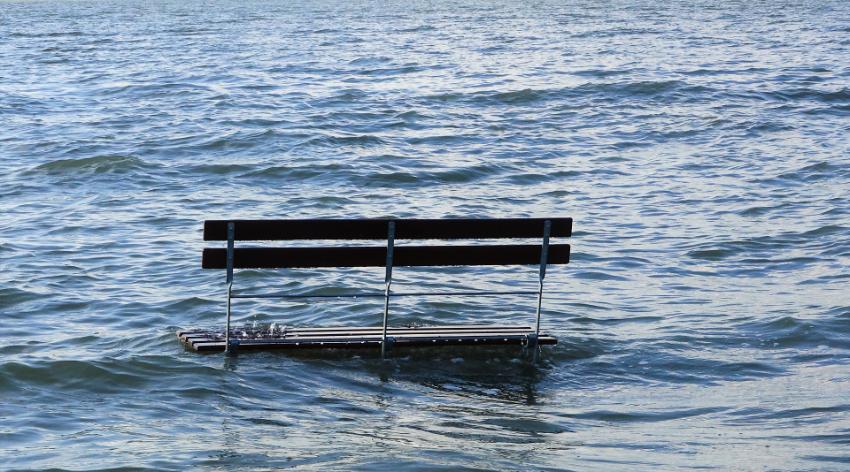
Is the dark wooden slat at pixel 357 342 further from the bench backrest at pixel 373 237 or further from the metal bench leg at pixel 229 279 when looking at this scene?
the bench backrest at pixel 373 237

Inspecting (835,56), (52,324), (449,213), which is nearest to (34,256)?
(52,324)

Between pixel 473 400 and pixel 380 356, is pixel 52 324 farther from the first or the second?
pixel 473 400

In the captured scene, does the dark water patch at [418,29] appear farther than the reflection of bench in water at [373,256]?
Yes

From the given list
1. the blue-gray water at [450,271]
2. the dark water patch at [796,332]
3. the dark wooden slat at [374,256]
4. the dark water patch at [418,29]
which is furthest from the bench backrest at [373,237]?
the dark water patch at [418,29]

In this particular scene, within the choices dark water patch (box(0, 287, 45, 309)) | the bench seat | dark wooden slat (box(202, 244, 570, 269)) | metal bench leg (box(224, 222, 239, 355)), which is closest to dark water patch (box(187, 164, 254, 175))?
dark water patch (box(0, 287, 45, 309))

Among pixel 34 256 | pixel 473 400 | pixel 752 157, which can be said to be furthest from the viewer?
pixel 752 157

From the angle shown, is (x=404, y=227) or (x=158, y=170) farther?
(x=158, y=170)

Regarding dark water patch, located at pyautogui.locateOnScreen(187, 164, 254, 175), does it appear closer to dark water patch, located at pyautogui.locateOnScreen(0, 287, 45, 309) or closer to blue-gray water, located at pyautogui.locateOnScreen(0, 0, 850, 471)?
blue-gray water, located at pyautogui.locateOnScreen(0, 0, 850, 471)

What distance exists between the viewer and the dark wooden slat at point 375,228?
31.8 ft

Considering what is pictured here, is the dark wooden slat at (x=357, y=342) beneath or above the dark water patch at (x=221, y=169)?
above

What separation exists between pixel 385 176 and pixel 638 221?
511 cm

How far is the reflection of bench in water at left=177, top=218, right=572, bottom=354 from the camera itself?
384 inches

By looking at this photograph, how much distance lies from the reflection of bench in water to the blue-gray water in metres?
0.18

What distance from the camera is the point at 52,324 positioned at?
11883mm
